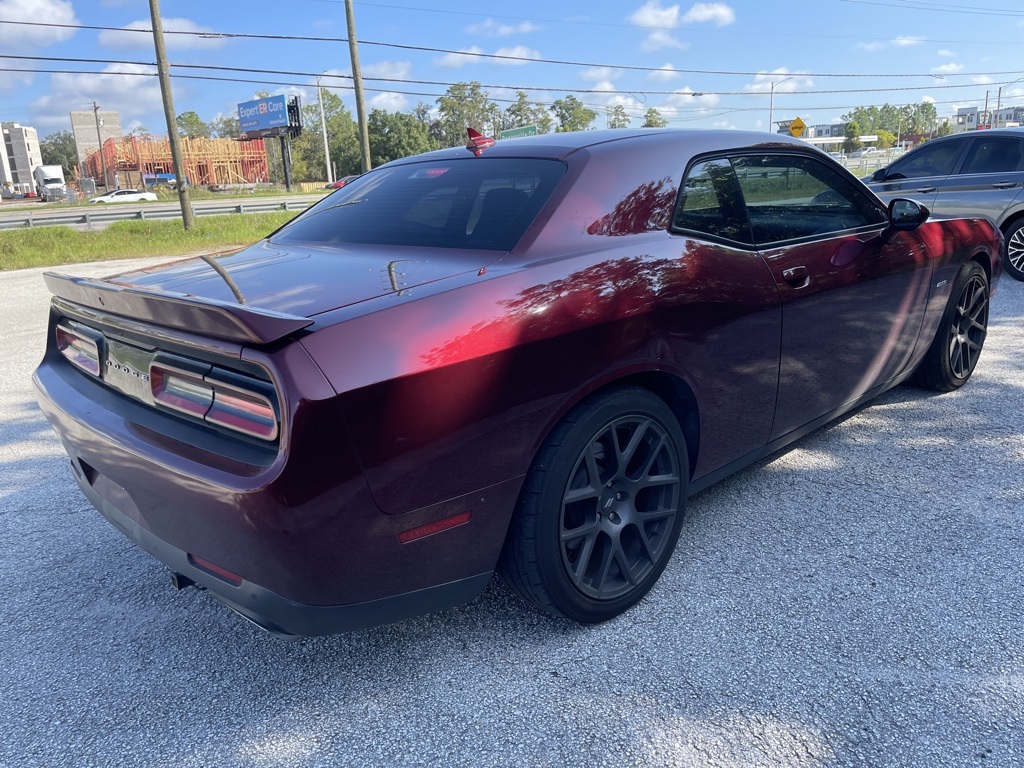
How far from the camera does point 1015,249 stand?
8.20 m

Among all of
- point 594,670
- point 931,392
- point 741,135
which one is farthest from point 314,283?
point 931,392

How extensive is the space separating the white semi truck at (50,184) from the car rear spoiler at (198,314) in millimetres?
72848

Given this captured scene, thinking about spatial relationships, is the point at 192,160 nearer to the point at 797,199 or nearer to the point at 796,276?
the point at 797,199

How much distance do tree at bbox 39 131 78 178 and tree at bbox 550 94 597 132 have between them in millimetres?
80494

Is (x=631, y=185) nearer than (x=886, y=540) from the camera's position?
Yes

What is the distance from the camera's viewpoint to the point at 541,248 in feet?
7.66

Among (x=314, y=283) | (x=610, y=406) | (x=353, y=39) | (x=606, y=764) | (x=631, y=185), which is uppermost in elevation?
(x=353, y=39)

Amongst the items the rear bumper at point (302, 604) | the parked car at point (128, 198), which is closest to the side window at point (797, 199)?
the rear bumper at point (302, 604)

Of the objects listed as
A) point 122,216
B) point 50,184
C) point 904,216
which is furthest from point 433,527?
point 50,184

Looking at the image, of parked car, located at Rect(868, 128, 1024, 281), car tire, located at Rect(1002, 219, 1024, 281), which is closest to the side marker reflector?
parked car, located at Rect(868, 128, 1024, 281)

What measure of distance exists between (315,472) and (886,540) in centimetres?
228

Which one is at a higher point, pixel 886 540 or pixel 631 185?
pixel 631 185

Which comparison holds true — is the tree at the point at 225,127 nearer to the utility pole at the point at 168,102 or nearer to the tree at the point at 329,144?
the tree at the point at 329,144

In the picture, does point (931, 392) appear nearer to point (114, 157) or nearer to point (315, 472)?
point (315, 472)
